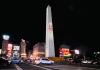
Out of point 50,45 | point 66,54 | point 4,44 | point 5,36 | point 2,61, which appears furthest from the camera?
point 4,44

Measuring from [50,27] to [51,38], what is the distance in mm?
3444

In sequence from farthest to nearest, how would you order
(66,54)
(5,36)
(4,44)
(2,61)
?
(4,44) < (5,36) < (66,54) < (2,61)

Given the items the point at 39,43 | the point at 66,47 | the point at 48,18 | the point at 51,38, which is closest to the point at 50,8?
the point at 48,18

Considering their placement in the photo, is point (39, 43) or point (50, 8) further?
point (39, 43)

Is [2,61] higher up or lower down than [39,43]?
lower down

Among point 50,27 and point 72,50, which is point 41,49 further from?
point 50,27

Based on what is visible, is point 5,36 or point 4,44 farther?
point 4,44

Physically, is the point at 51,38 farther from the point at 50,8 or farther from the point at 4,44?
the point at 4,44

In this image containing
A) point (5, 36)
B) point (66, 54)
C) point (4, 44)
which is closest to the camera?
point (66, 54)

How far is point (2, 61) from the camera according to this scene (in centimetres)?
4469

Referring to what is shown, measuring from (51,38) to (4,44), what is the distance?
98.1m

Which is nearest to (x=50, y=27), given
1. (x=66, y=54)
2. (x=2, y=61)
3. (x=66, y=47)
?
(x=2, y=61)

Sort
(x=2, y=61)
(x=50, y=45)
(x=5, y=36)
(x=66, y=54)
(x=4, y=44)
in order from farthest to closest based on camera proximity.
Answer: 1. (x=4, y=44)
2. (x=5, y=36)
3. (x=66, y=54)
4. (x=50, y=45)
5. (x=2, y=61)

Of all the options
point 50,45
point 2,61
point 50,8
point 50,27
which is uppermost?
point 50,8
